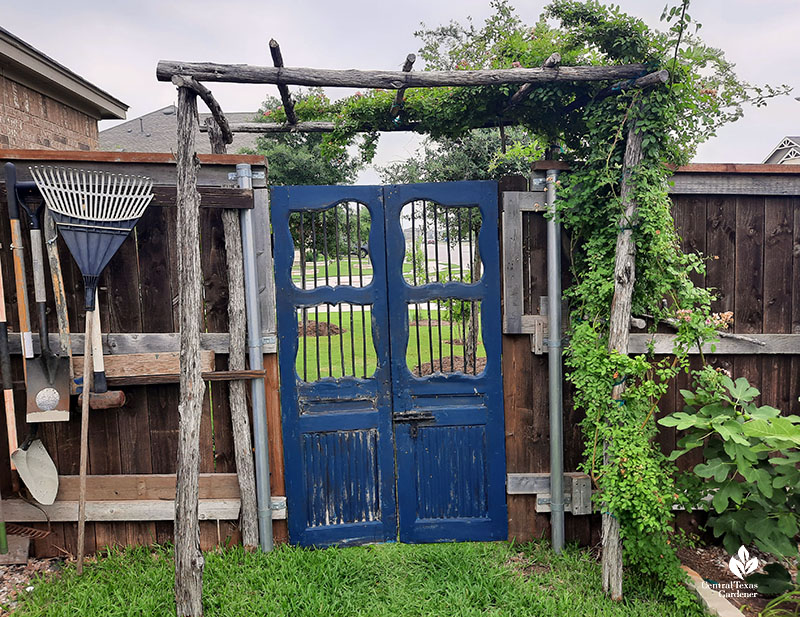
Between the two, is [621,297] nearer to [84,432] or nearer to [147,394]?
[147,394]

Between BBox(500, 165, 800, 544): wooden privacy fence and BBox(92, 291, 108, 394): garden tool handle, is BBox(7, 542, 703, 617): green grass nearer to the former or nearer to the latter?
BBox(500, 165, 800, 544): wooden privacy fence

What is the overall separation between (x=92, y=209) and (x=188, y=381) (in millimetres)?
1056

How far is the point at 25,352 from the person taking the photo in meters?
2.60

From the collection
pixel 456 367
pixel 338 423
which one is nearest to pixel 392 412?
pixel 338 423

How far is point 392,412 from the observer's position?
114 inches

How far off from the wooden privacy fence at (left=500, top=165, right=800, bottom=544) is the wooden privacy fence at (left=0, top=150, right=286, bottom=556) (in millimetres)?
1469

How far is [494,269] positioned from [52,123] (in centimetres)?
714

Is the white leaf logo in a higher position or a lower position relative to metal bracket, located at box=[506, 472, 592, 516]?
lower

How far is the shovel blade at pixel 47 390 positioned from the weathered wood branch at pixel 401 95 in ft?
7.95

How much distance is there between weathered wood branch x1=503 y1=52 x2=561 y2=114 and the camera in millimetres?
2439

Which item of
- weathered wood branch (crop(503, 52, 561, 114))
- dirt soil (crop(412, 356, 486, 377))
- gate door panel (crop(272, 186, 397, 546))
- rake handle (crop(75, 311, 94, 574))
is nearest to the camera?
weathered wood branch (crop(503, 52, 561, 114))

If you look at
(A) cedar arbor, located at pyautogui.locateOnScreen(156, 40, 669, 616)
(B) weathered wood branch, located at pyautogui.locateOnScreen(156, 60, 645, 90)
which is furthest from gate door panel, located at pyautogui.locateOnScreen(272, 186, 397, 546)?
(B) weathered wood branch, located at pyautogui.locateOnScreen(156, 60, 645, 90)

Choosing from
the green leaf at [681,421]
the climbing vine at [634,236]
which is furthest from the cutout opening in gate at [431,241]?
the green leaf at [681,421]

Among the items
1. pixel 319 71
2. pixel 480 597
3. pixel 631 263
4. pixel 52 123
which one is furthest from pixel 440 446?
pixel 52 123
